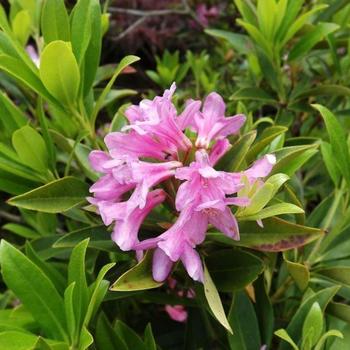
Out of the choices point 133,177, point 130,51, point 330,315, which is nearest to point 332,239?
point 330,315

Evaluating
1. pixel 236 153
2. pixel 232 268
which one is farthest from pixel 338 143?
pixel 232 268

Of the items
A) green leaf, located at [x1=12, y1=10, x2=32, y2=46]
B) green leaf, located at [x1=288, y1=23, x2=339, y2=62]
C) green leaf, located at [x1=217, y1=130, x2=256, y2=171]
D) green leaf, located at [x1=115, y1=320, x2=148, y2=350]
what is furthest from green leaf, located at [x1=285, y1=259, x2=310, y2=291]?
green leaf, located at [x1=12, y1=10, x2=32, y2=46]

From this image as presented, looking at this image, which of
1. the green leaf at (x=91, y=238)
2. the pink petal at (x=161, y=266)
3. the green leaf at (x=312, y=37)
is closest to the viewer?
the pink petal at (x=161, y=266)

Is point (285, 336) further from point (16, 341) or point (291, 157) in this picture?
point (16, 341)

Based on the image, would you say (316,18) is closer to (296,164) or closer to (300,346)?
(296,164)

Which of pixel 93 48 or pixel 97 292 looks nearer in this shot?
pixel 97 292

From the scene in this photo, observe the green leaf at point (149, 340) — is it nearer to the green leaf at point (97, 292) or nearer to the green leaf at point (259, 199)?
the green leaf at point (97, 292)

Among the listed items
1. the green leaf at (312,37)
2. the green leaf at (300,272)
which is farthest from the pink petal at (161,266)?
the green leaf at (312,37)
